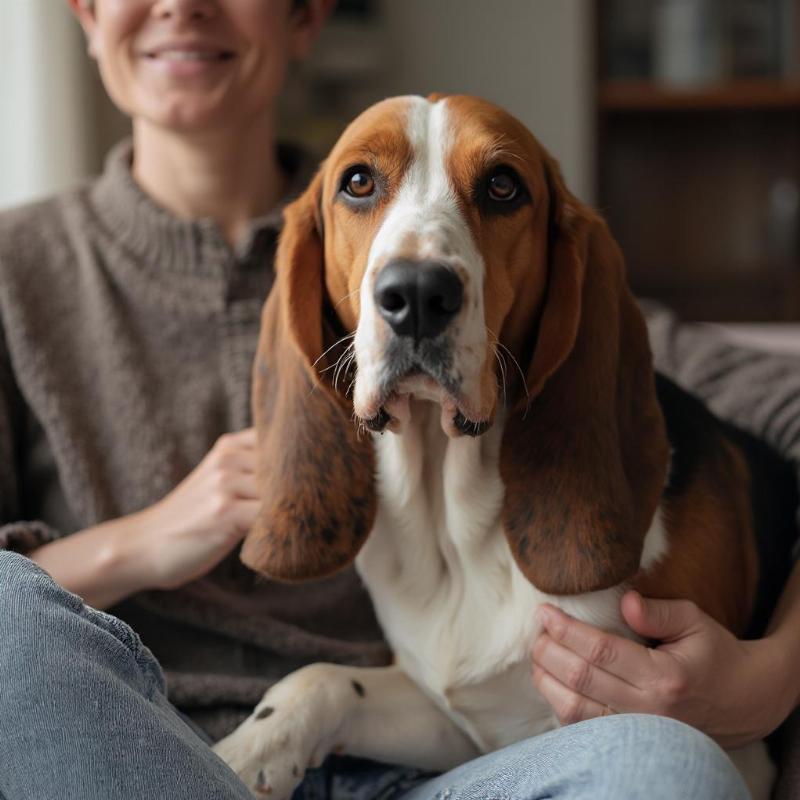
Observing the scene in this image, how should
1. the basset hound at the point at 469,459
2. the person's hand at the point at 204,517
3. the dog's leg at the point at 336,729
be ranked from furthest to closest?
the person's hand at the point at 204,517 < the dog's leg at the point at 336,729 < the basset hound at the point at 469,459


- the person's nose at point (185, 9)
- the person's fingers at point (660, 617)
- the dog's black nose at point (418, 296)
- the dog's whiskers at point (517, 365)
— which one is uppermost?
the person's nose at point (185, 9)

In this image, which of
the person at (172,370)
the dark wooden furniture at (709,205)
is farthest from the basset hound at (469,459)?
the dark wooden furniture at (709,205)

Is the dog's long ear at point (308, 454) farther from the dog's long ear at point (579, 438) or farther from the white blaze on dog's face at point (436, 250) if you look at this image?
the dog's long ear at point (579, 438)

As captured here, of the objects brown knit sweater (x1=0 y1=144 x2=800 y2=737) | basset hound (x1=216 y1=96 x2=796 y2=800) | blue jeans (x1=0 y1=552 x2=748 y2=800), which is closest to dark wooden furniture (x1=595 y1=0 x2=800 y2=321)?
brown knit sweater (x1=0 y1=144 x2=800 y2=737)

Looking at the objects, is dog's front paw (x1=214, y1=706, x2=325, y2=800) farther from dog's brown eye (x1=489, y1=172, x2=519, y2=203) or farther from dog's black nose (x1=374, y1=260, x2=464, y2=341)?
dog's brown eye (x1=489, y1=172, x2=519, y2=203)

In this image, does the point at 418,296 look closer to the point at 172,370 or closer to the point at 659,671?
the point at 659,671

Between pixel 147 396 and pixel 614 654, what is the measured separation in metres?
0.82

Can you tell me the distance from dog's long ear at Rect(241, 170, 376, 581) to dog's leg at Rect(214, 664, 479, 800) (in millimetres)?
194

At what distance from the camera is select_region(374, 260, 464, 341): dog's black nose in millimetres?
1194

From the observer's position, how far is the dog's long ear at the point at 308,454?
1.45m

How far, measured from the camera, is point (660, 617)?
1400 mm

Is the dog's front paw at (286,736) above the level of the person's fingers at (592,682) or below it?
below

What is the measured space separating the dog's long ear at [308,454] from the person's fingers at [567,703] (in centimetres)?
28

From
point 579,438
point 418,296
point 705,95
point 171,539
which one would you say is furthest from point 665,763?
point 705,95
